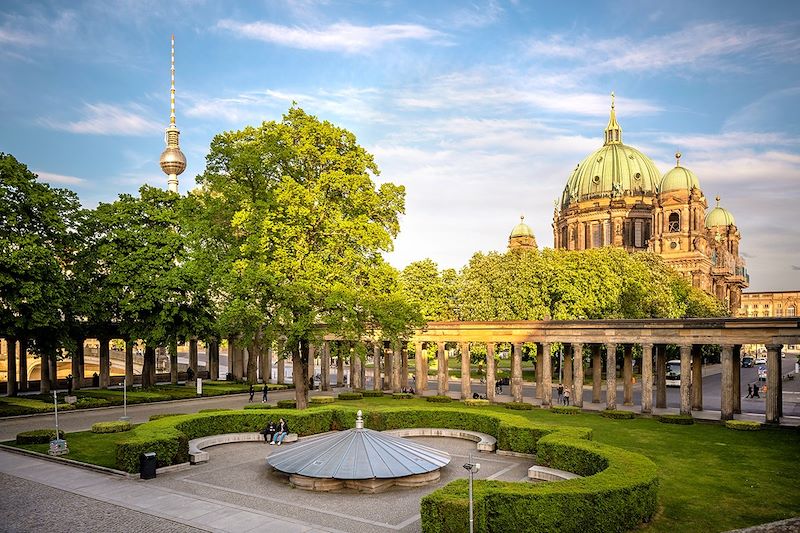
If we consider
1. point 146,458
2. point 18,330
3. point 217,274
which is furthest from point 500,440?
point 18,330

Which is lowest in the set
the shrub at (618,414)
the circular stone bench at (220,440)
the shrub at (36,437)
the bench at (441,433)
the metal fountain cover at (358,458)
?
the shrub at (618,414)

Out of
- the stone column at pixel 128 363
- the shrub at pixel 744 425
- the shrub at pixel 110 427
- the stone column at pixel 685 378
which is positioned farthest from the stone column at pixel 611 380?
the stone column at pixel 128 363

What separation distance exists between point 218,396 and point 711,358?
102759 millimetres

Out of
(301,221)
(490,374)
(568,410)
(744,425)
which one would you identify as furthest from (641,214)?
(301,221)

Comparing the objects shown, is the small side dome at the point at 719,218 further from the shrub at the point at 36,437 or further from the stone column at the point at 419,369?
the shrub at the point at 36,437

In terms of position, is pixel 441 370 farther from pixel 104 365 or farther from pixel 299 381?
pixel 104 365

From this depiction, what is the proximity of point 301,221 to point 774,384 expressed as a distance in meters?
36.4

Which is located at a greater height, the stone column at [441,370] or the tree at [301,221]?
the tree at [301,221]

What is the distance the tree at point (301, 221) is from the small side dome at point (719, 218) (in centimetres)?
16023

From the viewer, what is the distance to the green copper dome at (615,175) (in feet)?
504

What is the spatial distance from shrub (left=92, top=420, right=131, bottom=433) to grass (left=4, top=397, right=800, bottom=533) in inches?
19.8

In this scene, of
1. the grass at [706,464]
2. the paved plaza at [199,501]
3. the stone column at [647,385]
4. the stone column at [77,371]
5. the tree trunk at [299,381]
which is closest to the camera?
the paved plaza at [199,501]

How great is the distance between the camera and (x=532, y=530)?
Result: 20562 millimetres

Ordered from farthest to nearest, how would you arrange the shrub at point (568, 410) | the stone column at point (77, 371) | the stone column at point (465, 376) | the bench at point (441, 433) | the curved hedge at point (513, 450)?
the stone column at point (77, 371) < the stone column at point (465, 376) < the shrub at point (568, 410) < the bench at point (441, 433) < the curved hedge at point (513, 450)
